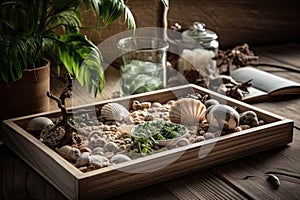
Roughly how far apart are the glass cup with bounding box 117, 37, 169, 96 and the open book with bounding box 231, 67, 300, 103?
0.26 meters

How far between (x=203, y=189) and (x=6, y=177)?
41 centimetres

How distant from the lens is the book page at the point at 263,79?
5.70ft

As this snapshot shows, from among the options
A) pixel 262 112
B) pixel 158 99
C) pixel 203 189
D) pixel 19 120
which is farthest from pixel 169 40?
pixel 203 189

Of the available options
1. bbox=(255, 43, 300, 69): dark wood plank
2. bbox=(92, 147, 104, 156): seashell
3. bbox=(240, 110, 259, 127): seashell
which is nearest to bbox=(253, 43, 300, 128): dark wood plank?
bbox=(255, 43, 300, 69): dark wood plank

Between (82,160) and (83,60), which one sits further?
(83,60)

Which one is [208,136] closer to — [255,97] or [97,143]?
[97,143]

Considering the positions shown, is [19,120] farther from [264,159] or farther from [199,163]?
[264,159]

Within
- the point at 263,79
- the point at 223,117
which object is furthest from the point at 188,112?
the point at 263,79

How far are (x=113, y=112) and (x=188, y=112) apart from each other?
18 centimetres

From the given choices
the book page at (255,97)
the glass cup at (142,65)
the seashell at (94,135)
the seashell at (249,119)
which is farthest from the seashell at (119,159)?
the book page at (255,97)

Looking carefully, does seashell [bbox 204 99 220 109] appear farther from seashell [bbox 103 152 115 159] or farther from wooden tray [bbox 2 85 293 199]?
seashell [bbox 103 152 115 159]

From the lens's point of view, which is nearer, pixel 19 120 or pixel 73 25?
pixel 19 120

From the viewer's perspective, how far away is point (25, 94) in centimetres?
143

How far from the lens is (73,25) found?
1622 millimetres
